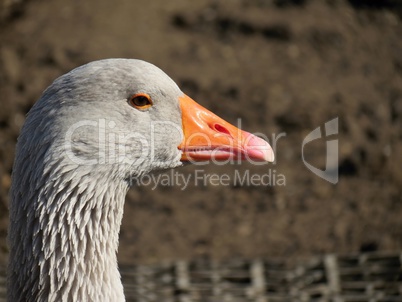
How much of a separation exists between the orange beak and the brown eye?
19 cm

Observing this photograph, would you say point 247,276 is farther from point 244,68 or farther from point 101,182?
point 101,182

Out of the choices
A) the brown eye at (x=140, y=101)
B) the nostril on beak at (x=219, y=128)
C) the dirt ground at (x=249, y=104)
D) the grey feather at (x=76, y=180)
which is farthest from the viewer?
the dirt ground at (x=249, y=104)

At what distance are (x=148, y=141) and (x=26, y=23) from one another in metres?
4.22

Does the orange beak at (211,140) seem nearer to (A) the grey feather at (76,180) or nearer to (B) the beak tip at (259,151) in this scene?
(B) the beak tip at (259,151)

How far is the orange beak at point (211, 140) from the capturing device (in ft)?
11.0

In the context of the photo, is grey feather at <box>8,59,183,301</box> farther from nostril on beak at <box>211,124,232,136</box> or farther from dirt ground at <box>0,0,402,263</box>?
dirt ground at <box>0,0,402,263</box>

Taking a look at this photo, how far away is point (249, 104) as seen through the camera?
7184mm

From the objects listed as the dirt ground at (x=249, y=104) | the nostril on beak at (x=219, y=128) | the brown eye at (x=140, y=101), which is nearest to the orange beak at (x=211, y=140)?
the nostril on beak at (x=219, y=128)

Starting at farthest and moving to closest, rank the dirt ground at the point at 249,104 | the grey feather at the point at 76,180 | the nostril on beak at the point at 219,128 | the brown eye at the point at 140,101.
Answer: the dirt ground at the point at 249,104 → the nostril on beak at the point at 219,128 → the brown eye at the point at 140,101 → the grey feather at the point at 76,180

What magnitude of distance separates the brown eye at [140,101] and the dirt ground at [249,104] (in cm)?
350

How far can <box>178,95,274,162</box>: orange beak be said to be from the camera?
3367mm

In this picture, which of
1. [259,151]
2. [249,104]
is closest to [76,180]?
[259,151]

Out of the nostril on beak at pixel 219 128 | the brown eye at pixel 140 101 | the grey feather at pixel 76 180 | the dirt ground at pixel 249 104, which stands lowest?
the grey feather at pixel 76 180

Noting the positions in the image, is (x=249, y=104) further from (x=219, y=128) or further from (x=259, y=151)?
(x=259, y=151)
